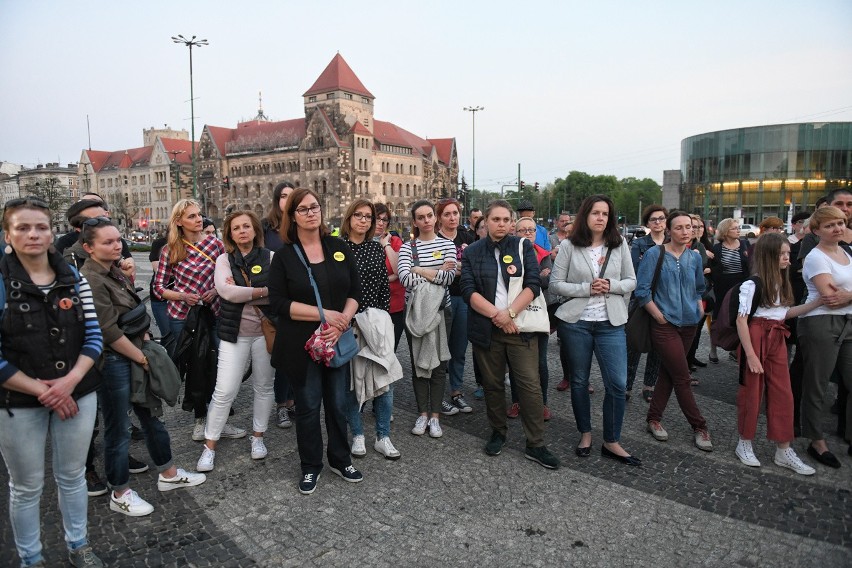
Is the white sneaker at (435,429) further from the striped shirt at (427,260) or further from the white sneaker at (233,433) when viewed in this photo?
the white sneaker at (233,433)

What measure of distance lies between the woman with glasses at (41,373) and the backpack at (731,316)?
487cm

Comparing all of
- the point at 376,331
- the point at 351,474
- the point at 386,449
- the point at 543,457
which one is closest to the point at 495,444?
the point at 543,457

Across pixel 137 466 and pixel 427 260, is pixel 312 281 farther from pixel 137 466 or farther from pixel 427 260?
pixel 137 466

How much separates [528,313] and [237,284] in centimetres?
254

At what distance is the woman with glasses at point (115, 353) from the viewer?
376 cm

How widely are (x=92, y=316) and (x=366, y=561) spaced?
2.20 m

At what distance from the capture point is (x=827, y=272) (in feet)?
15.2

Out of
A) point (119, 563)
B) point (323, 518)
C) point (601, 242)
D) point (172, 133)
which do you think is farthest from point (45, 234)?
point (172, 133)

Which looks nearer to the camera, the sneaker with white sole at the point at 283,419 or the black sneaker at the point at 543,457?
the black sneaker at the point at 543,457

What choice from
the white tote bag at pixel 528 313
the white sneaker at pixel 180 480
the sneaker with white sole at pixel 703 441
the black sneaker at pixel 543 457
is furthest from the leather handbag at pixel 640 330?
the white sneaker at pixel 180 480

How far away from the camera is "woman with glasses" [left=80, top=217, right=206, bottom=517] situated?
3.76m

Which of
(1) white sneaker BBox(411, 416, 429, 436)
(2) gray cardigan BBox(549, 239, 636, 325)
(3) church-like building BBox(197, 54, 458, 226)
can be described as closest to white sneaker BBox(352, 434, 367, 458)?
(1) white sneaker BBox(411, 416, 429, 436)

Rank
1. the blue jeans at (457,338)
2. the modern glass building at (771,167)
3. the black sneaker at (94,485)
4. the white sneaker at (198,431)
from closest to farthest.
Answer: the black sneaker at (94,485) < the white sneaker at (198,431) < the blue jeans at (457,338) < the modern glass building at (771,167)

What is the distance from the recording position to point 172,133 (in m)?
117
